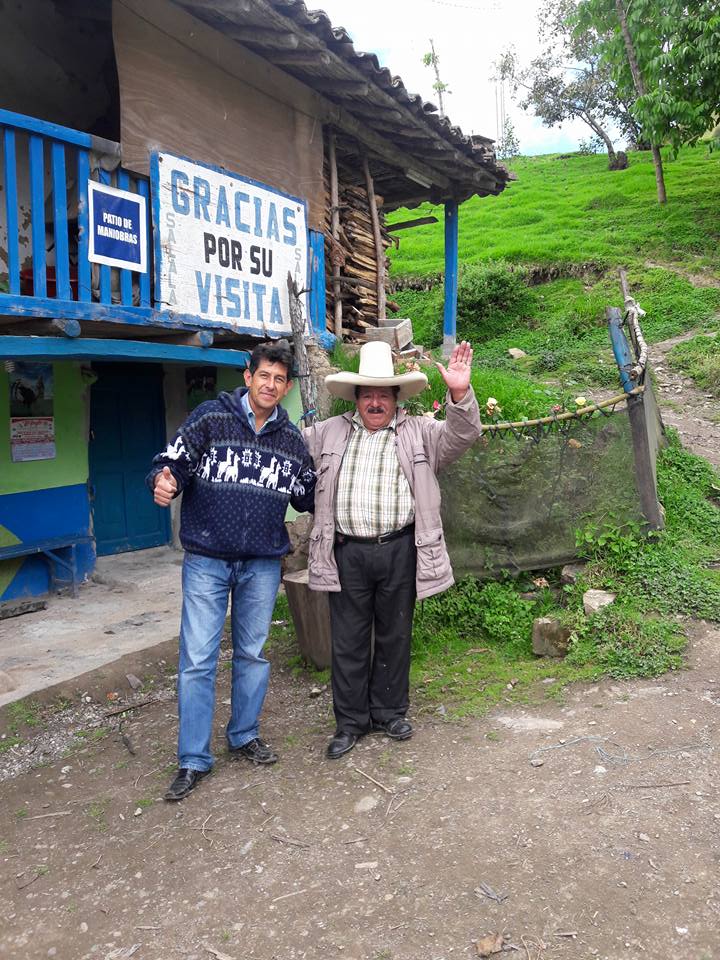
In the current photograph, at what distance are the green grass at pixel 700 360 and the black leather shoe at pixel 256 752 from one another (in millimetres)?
8898

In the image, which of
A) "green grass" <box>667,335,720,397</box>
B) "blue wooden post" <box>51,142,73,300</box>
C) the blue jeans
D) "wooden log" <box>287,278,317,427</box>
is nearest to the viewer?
the blue jeans

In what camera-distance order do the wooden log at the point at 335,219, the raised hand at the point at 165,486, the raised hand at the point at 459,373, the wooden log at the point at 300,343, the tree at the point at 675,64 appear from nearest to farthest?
the raised hand at the point at 165,486, the raised hand at the point at 459,373, the wooden log at the point at 300,343, the wooden log at the point at 335,219, the tree at the point at 675,64

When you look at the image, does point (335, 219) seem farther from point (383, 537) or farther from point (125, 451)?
point (383, 537)

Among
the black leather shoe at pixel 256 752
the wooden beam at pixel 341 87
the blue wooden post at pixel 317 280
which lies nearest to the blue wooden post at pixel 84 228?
the blue wooden post at pixel 317 280

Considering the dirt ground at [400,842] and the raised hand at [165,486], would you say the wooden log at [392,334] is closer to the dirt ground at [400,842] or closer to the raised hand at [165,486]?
the dirt ground at [400,842]

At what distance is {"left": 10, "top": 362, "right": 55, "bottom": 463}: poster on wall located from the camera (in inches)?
255

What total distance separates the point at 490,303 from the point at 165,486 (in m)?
12.6

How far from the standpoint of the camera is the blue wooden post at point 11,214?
14.4 feet

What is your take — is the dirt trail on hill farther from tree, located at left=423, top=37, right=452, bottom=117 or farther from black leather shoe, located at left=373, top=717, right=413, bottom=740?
tree, located at left=423, top=37, right=452, bottom=117

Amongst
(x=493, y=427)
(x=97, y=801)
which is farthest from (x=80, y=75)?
(x=97, y=801)

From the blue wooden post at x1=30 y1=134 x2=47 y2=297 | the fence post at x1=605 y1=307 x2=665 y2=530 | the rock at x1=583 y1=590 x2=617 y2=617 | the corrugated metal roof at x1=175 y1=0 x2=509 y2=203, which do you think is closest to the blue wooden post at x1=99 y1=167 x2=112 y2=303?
the blue wooden post at x1=30 y1=134 x2=47 y2=297

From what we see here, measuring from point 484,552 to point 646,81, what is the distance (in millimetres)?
16299

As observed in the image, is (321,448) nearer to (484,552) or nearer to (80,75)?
(484,552)

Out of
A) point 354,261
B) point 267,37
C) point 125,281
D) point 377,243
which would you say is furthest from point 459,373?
point 377,243
